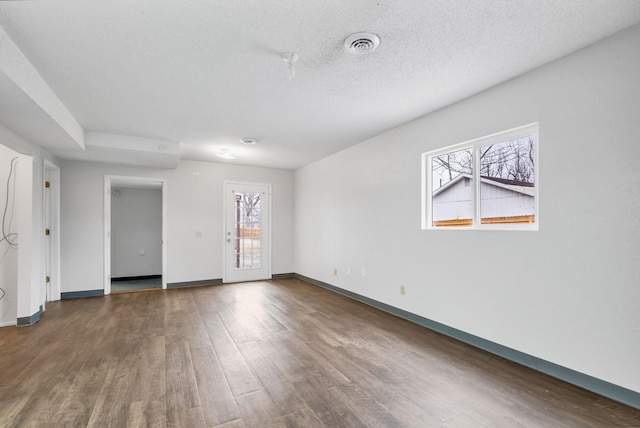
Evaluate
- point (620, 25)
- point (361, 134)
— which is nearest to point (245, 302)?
point (361, 134)

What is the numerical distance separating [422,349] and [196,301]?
3.57 meters

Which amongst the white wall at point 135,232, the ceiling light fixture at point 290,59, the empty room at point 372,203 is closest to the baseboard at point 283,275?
the empty room at point 372,203

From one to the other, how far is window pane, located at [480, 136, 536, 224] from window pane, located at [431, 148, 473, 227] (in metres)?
0.16

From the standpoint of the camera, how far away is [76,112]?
3.50 meters

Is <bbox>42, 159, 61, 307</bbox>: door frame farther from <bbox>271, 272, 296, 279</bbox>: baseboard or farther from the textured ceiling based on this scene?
<bbox>271, 272, 296, 279</bbox>: baseboard

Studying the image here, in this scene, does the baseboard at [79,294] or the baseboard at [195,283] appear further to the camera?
the baseboard at [195,283]

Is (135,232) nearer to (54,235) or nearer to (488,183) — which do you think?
(54,235)

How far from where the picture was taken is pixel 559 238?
2406mm

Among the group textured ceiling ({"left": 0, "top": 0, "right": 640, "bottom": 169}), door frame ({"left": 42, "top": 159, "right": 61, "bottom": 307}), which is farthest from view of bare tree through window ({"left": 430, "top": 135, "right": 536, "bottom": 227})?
door frame ({"left": 42, "top": 159, "right": 61, "bottom": 307})

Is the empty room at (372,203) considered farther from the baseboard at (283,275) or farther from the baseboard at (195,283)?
the baseboard at (283,275)

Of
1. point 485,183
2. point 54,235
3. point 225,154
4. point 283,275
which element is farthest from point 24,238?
point 485,183

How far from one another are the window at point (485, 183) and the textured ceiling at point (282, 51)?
574mm

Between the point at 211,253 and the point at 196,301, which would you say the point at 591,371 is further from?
the point at 211,253

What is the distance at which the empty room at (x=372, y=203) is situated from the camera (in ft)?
6.45
